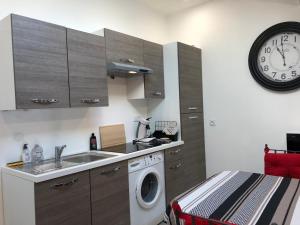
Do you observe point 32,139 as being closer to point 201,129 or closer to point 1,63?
point 1,63

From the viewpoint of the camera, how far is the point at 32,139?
219cm

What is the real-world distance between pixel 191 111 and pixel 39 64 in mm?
2083

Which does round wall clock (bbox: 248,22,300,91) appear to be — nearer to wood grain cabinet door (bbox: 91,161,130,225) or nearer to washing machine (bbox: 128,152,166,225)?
washing machine (bbox: 128,152,166,225)

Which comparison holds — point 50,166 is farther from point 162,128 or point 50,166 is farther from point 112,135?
point 162,128

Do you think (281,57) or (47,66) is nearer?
(47,66)

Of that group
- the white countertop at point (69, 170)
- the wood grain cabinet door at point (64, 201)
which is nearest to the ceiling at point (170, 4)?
the white countertop at point (69, 170)

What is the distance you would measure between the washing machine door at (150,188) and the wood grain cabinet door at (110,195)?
25 centimetres

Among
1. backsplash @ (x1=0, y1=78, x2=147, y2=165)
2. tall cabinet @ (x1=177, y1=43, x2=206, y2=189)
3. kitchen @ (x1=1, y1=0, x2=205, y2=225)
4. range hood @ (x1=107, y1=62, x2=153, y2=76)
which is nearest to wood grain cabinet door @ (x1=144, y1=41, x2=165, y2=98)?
kitchen @ (x1=1, y1=0, x2=205, y2=225)

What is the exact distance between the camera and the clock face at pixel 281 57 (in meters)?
2.84

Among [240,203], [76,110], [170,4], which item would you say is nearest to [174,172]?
[76,110]

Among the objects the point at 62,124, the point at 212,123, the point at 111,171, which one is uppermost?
the point at 62,124

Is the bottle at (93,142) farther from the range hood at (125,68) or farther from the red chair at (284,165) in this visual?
the red chair at (284,165)

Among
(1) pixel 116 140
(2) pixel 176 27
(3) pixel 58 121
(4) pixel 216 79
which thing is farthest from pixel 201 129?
(3) pixel 58 121

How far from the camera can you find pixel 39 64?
74.8 inches
